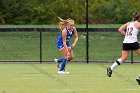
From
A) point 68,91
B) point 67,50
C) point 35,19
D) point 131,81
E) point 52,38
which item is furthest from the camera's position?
point 35,19

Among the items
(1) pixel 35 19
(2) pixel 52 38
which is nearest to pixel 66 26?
(2) pixel 52 38

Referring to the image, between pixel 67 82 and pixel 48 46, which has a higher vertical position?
pixel 67 82

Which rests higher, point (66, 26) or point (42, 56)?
point (66, 26)

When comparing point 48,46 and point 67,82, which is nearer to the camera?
point 67,82

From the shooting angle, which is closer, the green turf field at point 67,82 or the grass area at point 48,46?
the green turf field at point 67,82

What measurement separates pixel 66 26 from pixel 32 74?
1.81 metres

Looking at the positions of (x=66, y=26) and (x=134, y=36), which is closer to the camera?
(x=134, y=36)

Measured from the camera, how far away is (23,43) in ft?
88.8

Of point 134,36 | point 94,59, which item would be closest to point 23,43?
point 94,59

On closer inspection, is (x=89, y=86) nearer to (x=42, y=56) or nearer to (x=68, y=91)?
(x=68, y=91)

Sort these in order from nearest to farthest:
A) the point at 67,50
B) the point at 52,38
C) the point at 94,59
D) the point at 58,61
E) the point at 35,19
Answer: the point at 67,50
the point at 58,61
the point at 94,59
the point at 52,38
the point at 35,19

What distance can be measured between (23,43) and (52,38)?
1.49 meters

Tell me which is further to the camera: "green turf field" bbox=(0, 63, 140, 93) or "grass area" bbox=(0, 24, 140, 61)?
"grass area" bbox=(0, 24, 140, 61)

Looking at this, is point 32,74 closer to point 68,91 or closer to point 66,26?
point 66,26
